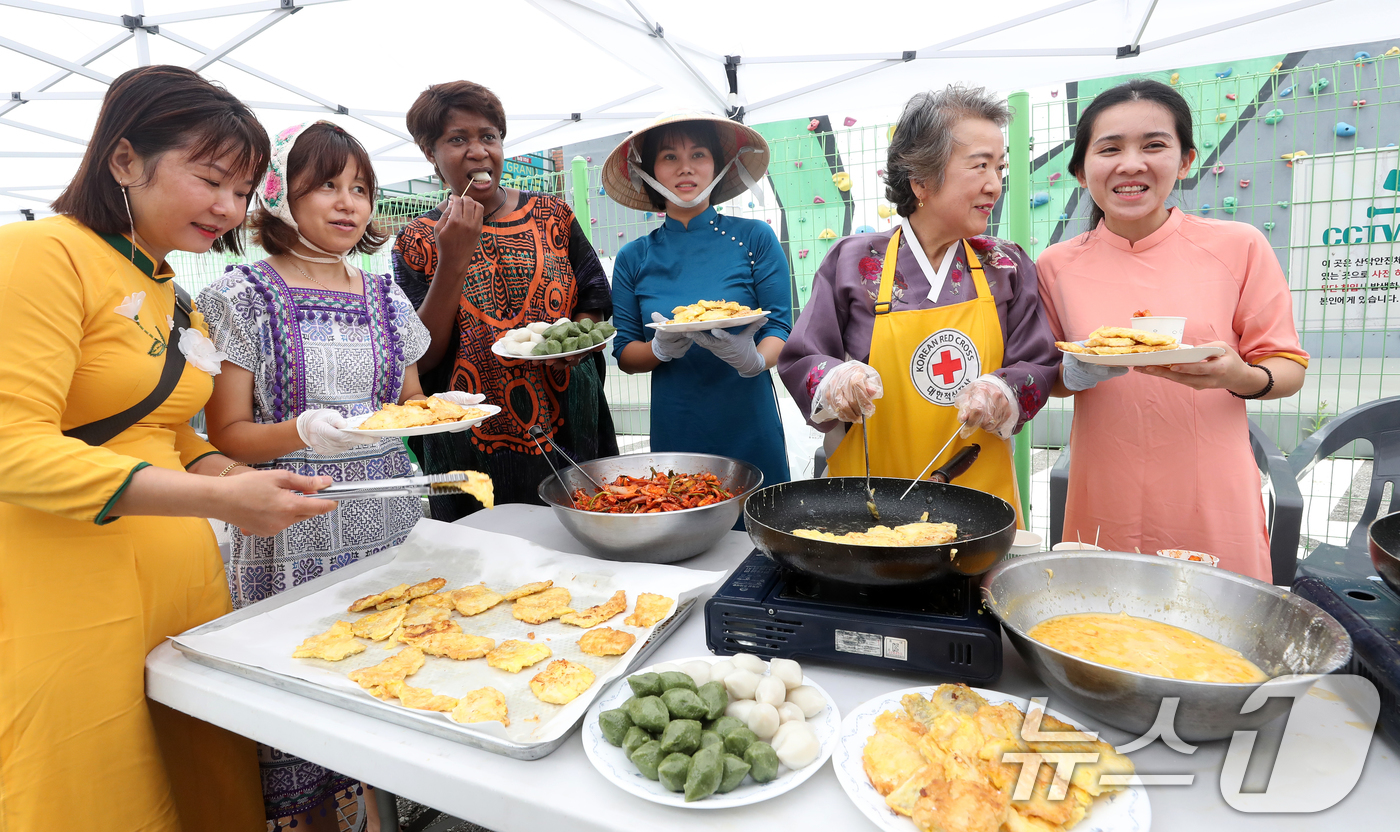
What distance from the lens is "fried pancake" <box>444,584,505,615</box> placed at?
5.88 ft

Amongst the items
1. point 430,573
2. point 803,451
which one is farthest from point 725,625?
point 803,451

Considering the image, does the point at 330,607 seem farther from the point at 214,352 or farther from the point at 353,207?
the point at 353,207

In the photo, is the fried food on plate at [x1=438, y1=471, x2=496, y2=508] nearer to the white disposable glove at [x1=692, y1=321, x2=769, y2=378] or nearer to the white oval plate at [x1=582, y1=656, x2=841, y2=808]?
the white oval plate at [x1=582, y1=656, x2=841, y2=808]

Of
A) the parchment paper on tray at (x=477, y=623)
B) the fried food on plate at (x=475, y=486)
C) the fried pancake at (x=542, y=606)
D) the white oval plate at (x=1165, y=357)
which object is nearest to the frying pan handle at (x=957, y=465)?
the white oval plate at (x=1165, y=357)

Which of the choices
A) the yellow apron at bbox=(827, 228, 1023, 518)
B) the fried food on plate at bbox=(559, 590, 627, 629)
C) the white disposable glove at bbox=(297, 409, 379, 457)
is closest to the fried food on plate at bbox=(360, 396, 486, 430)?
the white disposable glove at bbox=(297, 409, 379, 457)

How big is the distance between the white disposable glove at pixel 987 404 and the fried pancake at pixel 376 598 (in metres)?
1.64

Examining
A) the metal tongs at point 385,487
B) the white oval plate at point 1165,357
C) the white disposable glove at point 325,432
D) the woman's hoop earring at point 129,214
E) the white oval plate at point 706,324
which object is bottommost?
the metal tongs at point 385,487

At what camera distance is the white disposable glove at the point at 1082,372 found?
2.11m

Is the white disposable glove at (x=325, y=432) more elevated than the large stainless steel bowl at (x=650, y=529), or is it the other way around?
the white disposable glove at (x=325, y=432)

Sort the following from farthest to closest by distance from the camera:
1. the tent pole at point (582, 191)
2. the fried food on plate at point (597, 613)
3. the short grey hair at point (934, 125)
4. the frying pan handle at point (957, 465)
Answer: the tent pole at point (582, 191) → the short grey hair at point (934, 125) → the frying pan handle at point (957, 465) → the fried food on plate at point (597, 613)

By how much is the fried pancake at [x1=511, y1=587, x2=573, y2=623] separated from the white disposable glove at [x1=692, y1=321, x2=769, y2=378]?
1.12 meters

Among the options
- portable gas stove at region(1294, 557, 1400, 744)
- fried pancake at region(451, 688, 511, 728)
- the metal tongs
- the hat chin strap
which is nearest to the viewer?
portable gas stove at region(1294, 557, 1400, 744)

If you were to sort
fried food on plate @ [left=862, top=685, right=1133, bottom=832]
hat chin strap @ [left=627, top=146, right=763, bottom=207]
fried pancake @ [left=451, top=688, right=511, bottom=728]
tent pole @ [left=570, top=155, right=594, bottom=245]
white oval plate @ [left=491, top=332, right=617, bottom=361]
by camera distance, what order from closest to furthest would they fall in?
fried food on plate @ [left=862, top=685, right=1133, bottom=832]
fried pancake @ [left=451, top=688, right=511, bottom=728]
white oval plate @ [left=491, top=332, right=617, bottom=361]
hat chin strap @ [left=627, top=146, right=763, bottom=207]
tent pole @ [left=570, top=155, right=594, bottom=245]

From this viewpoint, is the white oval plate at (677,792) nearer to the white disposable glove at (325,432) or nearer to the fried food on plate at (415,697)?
the fried food on plate at (415,697)
